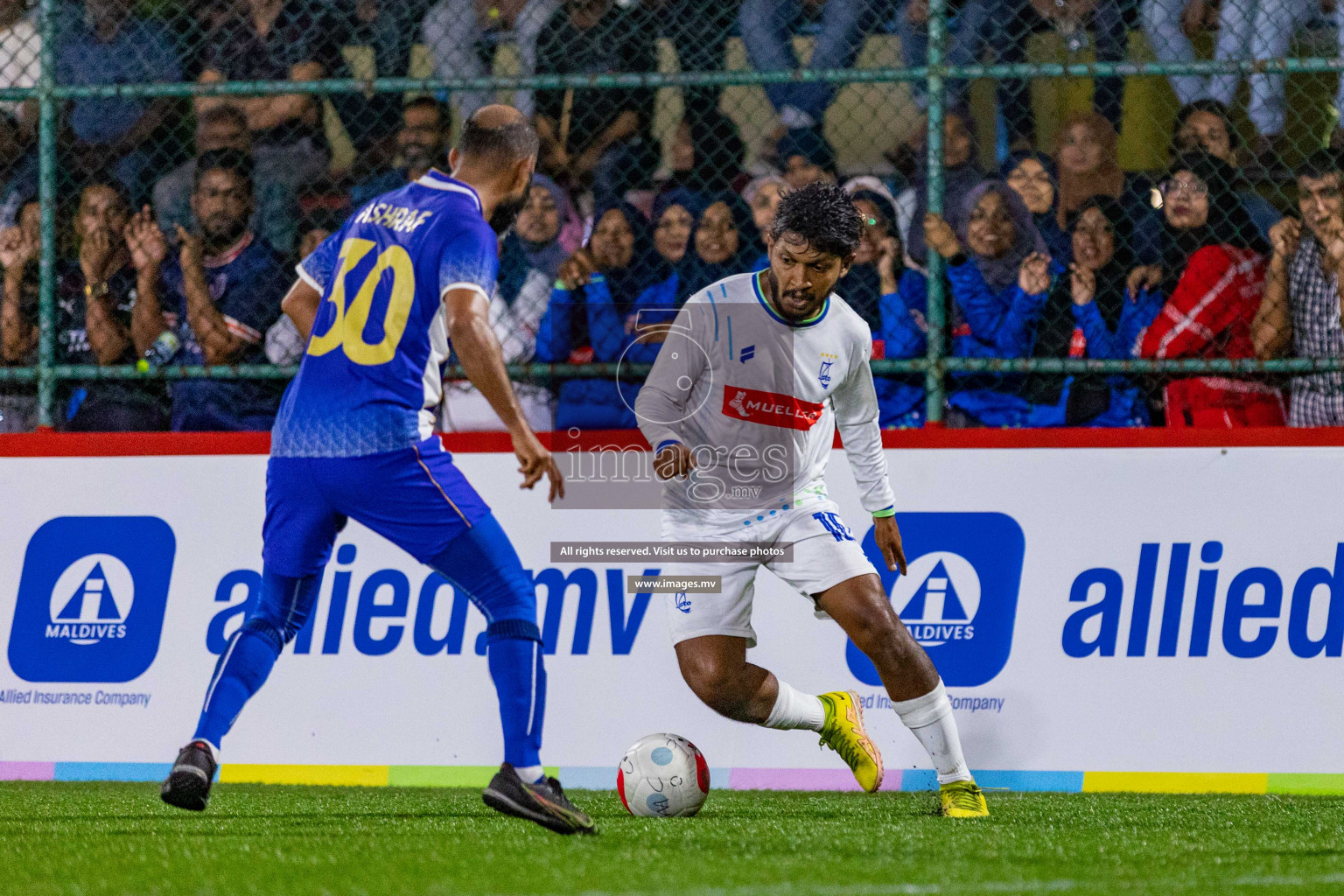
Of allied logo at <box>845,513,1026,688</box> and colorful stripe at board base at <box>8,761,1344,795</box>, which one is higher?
allied logo at <box>845,513,1026,688</box>

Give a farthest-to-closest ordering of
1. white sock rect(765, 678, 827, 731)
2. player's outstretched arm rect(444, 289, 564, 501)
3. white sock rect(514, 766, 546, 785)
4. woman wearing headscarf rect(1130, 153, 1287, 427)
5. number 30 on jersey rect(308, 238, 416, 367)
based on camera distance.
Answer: woman wearing headscarf rect(1130, 153, 1287, 427) < white sock rect(765, 678, 827, 731) < number 30 on jersey rect(308, 238, 416, 367) < white sock rect(514, 766, 546, 785) < player's outstretched arm rect(444, 289, 564, 501)

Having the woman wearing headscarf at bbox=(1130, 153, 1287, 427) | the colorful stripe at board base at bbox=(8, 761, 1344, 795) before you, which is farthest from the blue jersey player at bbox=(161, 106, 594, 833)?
the woman wearing headscarf at bbox=(1130, 153, 1287, 427)

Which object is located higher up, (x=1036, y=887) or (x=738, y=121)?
(x=738, y=121)

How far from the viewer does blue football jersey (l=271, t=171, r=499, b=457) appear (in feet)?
14.8

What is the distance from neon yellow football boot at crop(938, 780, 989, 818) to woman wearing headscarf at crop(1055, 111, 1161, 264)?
101 inches

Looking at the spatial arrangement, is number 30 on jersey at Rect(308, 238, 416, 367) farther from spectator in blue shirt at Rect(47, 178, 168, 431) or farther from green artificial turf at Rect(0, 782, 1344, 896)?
spectator in blue shirt at Rect(47, 178, 168, 431)

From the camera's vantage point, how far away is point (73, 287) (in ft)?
23.3

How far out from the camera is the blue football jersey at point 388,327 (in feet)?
14.8

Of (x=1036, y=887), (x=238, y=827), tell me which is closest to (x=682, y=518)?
(x=238, y=827)

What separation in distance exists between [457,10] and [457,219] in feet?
10.5

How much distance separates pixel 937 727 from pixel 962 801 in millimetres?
275

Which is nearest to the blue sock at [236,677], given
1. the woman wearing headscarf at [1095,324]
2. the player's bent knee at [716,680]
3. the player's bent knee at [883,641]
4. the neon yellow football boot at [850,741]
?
the player's bent knee at [716,680]

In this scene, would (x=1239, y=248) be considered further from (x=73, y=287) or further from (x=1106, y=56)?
(x=73, y=287)

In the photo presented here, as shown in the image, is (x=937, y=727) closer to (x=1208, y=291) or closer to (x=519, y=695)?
(x=519, y=695)
